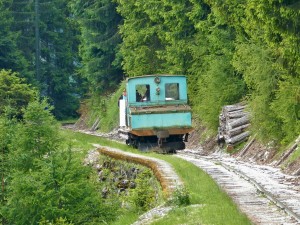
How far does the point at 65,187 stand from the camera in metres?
23.0

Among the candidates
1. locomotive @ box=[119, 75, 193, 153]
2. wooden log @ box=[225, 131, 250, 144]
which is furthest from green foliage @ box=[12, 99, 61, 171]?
wooden log @ box=[225, 131, 250, 144]

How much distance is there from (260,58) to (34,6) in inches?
2132

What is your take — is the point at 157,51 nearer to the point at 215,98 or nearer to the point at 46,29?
the point at 215,98

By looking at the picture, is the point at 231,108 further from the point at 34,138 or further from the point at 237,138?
the point at 34,138

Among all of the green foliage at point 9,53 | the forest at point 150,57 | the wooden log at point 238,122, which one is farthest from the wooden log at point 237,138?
the green foliage at point 9,53

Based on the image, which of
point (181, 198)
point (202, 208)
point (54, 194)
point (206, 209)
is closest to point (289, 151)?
point (54, 194)

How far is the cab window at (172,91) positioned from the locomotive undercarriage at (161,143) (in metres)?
1.58

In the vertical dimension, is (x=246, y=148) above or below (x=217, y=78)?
below

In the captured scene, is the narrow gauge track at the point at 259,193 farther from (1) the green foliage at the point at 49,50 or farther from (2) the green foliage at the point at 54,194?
(1) the green foliage at the point at 49,50

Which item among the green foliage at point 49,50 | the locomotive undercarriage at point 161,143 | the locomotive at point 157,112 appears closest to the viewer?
the locomotive at point 157,112

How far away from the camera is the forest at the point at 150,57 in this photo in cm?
2619

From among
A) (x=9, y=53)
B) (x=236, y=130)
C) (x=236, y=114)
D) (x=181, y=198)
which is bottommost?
(x=181, y=198)

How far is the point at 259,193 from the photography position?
18.9 meters

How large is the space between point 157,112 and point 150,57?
22.7 m
